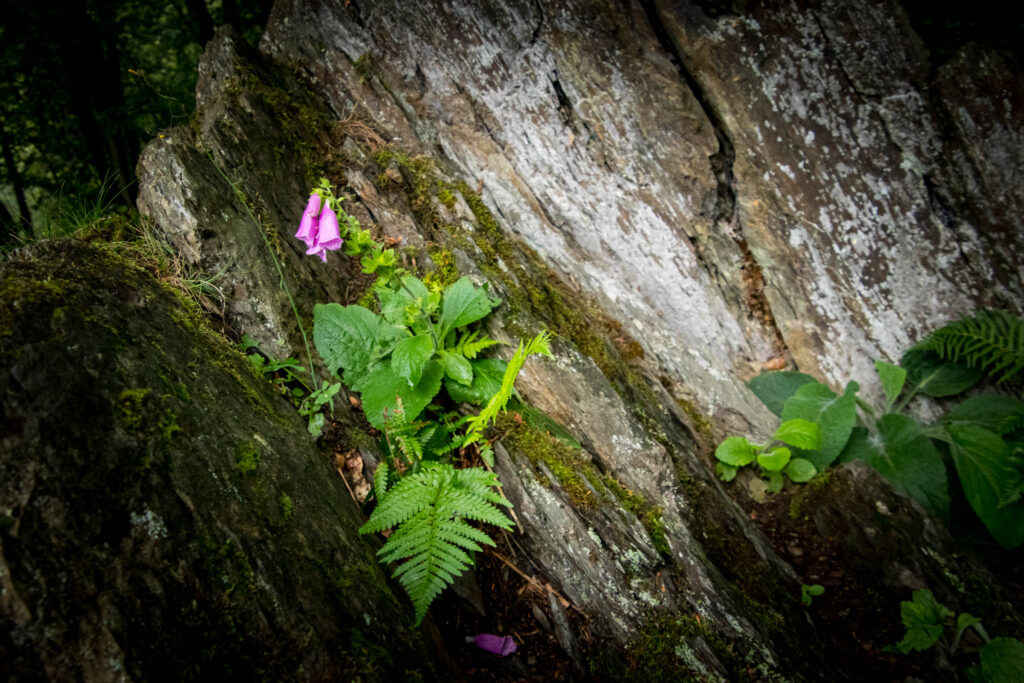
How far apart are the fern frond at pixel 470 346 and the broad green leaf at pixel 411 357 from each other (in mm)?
187

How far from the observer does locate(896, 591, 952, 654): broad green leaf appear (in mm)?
2564

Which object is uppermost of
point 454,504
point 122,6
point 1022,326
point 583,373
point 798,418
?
point 122,6

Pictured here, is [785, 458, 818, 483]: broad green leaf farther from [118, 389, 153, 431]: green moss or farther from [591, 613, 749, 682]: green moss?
[118, 389, 153, 431]: green moss

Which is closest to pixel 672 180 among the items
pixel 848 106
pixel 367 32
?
pixel 848 106

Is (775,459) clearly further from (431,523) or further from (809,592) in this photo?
(431,523)

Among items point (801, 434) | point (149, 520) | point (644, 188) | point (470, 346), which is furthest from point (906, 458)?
point (149, 520)

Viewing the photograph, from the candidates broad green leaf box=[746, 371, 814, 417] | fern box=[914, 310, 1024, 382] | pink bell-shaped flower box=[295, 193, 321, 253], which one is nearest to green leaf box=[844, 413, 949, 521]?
broad green leaf box=[746, 371, 814, 417]

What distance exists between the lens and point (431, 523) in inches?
79.9

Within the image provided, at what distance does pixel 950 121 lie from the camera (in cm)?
333

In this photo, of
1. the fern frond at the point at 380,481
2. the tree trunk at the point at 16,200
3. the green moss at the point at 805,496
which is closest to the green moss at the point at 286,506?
the fern frond at the point at 380,481

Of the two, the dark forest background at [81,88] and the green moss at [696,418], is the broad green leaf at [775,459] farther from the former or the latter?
the dark forest background at [81,88]

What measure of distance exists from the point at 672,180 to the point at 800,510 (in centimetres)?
246

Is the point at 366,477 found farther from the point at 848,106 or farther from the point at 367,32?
the point at 848,106

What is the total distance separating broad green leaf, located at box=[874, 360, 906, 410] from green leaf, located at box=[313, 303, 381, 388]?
3503 millimetres
